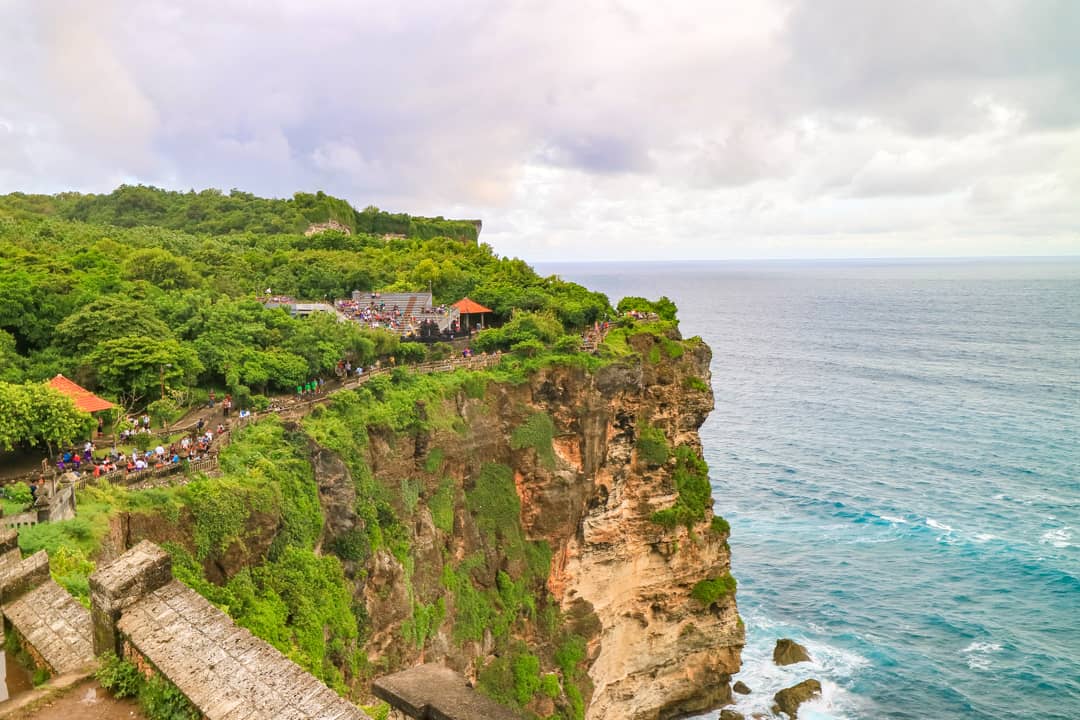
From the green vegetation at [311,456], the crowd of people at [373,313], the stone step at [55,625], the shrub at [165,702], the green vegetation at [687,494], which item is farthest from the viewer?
the crowd of people at [373,313]

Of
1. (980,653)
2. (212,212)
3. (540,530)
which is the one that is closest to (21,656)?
(540,530)

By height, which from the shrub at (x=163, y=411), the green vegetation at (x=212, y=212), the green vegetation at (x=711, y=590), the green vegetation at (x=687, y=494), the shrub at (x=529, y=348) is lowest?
the green vegetation at (x=711, y=590)

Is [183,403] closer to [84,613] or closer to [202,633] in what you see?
[84,613]

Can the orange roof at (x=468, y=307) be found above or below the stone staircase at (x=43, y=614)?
above

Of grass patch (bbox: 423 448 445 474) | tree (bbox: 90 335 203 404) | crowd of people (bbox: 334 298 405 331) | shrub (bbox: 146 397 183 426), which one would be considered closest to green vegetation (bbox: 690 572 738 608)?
grass patch (bbox: 423 448 445 474)

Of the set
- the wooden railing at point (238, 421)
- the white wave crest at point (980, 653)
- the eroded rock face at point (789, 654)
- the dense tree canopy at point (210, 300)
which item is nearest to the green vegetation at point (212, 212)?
the dense tree canopy at point (210, 300)

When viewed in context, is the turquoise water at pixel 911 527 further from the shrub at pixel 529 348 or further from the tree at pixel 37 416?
the tree at pixel 37 416
